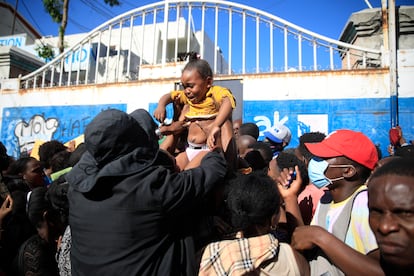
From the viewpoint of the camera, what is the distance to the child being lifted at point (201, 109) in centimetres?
197

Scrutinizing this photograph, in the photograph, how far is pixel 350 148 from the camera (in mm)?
1579

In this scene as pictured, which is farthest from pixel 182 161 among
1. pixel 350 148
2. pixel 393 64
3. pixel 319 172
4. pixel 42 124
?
pixel 42 124

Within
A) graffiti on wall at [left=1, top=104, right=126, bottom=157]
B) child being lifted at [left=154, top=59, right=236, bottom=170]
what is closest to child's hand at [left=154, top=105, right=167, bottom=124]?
child being lifted at [left=154, top=59, right=236, bottom=170]

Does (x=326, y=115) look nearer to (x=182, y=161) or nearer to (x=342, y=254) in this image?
(x=182, y=161)

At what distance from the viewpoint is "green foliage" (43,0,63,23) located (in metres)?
12.3

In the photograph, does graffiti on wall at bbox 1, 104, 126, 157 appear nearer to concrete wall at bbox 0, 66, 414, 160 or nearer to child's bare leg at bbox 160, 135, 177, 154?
concrete wall at bbox 0, 66, 414, 160

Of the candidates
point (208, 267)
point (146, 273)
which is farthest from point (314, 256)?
point (146, 273)

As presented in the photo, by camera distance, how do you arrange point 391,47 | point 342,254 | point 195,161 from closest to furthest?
1. point 342,254
2. point 195,161
3. point 391,47

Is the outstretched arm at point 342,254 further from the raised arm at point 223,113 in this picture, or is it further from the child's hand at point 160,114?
the child's hand at point 160,114

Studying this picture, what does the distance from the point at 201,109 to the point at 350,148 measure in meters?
1.04

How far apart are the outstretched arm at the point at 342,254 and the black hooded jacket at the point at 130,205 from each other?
47 cm

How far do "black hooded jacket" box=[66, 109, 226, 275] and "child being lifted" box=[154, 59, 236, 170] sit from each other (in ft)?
2.14

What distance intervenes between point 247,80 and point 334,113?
231cm

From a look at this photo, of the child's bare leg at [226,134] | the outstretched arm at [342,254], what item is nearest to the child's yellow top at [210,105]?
the child's bare leg at [226,134]
